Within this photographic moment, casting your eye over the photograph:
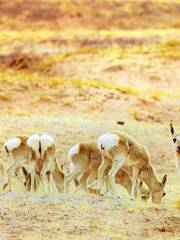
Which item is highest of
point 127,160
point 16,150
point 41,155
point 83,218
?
point 16,150

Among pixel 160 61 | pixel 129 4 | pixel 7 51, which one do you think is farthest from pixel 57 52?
pixel 129 4

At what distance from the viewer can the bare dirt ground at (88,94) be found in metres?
12.9

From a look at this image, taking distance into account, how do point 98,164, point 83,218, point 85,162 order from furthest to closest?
point 98,164
point 85,162
point 83,218

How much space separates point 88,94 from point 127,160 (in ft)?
46.5

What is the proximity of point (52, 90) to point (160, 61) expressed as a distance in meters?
13.0

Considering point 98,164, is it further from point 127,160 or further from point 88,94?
point 88,94

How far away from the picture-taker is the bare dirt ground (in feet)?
42.3

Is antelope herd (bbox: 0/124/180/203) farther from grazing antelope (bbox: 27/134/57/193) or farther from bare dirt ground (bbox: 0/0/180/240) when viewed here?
bare dirt ground (bbox: 0/0/180/240)

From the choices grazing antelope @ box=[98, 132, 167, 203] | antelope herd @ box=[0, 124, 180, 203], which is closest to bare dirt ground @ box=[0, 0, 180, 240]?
grazing antelope @ box=[98, 132, 167, 203]

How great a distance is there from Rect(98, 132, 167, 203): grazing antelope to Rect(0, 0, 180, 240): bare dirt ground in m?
0.46

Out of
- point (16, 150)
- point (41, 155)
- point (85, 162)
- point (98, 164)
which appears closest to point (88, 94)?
point (98, 164)

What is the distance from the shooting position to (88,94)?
2989 cm

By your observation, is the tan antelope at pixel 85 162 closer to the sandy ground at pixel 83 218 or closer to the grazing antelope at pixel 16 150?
the grazing antelope at pixel 16 150

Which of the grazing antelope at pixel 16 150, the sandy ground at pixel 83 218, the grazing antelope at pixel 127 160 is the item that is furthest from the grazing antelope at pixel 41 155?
the sandy ground at pixel 83 218
